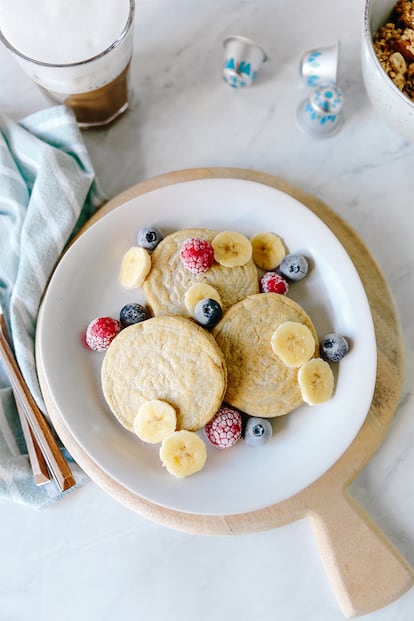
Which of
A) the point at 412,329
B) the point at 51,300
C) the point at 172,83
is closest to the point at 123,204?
the point at 51,300

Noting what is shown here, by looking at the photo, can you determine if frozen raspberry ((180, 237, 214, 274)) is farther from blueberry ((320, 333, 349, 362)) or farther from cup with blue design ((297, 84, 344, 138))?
cup with blue design ((297, 84, 344, 138))

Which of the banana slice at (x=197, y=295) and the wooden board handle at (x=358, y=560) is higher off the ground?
the banana slice at (x=197, y=295)

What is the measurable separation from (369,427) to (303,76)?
2.73ft

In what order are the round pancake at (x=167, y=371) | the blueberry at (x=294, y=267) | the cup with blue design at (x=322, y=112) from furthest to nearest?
the cup with blue design at (x=322, y=112), the blueberry at (x=294, y=267), the round pancake at (x=167, y=371)

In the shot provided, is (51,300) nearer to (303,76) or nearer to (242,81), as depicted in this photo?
(242,81)

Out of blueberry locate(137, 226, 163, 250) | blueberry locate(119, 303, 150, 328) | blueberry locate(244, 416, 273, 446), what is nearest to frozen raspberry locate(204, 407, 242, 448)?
blueberry locate(244, 416, 273, 446)

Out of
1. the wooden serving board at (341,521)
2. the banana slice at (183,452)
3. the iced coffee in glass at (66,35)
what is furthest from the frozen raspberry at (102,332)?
the iced coffee in glass at (66,35)

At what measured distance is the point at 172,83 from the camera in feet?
5.31

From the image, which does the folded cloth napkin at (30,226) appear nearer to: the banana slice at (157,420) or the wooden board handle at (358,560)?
the banana slice at (157,420)

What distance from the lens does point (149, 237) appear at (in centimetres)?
142

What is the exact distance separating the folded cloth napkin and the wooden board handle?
0.55 metres

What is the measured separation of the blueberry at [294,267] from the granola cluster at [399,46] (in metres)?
0.43

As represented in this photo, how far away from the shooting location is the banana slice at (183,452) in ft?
4.27

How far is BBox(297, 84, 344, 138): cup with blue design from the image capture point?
1508 mm
